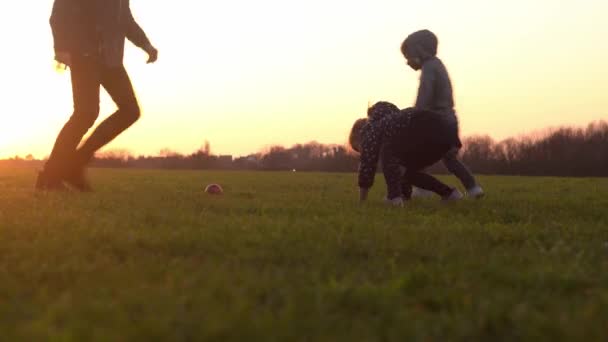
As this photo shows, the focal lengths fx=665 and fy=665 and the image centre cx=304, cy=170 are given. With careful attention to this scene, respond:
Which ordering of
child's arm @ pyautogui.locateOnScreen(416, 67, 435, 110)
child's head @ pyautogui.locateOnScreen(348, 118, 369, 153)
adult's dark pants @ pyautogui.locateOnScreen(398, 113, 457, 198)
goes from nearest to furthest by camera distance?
adult's dark pants @ pyautogui.locateOnScreen(398, 113, 457, 198)
child's head @ pyautogui.locateOnScreen(348, 118, 369, 153)
child's arm @ pyautogui.locateOnScreen(416, 67, 435, 110)

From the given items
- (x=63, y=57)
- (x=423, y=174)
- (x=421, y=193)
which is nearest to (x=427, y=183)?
(x=423, y=174)

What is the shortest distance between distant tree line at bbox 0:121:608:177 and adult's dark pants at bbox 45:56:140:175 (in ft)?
209

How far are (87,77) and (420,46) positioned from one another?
3798 mm

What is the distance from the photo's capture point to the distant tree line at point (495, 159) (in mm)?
73619

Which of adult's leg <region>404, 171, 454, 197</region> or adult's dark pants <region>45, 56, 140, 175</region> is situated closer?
adult's dark pants <region>45, 56, 140, 175</region>

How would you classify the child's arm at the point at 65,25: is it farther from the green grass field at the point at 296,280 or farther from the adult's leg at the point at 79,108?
the green grass field at the point at 296,280

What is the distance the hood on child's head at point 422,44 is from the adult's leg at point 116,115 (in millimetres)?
3308

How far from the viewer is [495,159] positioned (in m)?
78.8

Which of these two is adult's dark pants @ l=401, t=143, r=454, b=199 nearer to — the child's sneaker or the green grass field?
the child's sneaker

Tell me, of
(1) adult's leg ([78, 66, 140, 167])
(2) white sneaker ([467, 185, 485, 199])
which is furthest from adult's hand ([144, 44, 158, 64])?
(2) white sneaker ([467, 185, 485, 199])

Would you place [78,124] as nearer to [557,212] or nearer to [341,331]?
[557,212]

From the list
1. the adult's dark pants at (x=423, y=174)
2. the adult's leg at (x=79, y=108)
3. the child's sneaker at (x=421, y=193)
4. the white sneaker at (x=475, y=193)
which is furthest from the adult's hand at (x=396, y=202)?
the adult's leg at (x=79, y=108)

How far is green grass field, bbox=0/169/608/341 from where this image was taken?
2.00 meters

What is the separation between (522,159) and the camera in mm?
78000
